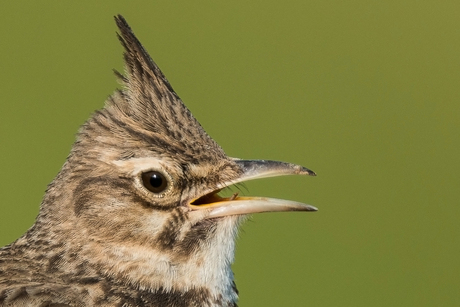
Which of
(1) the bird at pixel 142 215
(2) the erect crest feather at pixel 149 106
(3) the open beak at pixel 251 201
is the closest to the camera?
(1) the bird at pixel 142 215

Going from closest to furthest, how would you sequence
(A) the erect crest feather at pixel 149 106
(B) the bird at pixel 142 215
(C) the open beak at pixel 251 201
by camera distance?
(B) the bird at pixel 142 215, (C) the open beak at pixel 251 201, (A) the erect crest feather at pixel 149 106

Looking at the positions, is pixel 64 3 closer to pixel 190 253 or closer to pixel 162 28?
pixel 162 28

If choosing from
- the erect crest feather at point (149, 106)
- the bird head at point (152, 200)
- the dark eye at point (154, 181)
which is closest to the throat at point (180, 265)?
the bird head at point (152, 200)

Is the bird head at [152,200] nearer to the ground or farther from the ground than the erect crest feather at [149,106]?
nearer to the ground

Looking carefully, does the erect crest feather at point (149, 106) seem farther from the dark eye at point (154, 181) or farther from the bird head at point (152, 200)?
the dark eye at point (154, 181)

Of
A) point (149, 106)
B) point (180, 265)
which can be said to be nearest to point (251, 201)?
point (180, 265)

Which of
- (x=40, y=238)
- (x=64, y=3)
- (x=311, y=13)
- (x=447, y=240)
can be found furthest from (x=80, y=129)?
(x=311, y=13)

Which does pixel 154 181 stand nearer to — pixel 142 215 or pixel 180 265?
pixel 142 215
